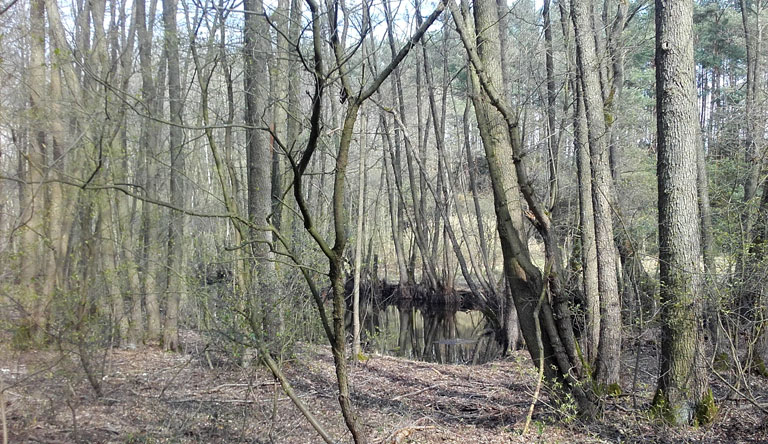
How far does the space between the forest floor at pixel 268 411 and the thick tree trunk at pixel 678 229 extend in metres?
0.32

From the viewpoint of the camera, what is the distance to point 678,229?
5.81m

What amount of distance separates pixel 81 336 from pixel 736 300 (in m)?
6.50

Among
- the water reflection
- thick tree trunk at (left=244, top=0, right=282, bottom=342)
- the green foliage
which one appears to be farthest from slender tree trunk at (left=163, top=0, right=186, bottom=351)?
the green foliage

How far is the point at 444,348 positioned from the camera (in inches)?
549

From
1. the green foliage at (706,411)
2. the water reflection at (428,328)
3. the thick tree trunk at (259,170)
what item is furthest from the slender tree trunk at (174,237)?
the green foliage at (706,411)

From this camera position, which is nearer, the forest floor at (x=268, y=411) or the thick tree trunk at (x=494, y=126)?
the forest floor at (x=268, y=411)

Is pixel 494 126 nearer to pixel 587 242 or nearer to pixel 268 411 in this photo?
pixel 587 242

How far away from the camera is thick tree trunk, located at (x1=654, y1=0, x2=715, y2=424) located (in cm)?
567

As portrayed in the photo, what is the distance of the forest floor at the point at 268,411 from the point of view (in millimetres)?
5488

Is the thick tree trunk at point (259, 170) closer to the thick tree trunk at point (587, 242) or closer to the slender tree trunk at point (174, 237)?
the slender tree trunk at point (174, 237)

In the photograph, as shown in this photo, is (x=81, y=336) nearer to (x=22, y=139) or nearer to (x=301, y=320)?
(x=301, y=320)

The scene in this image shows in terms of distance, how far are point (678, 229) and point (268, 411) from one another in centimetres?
466

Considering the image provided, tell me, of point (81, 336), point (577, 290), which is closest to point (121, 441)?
point (81, 336)

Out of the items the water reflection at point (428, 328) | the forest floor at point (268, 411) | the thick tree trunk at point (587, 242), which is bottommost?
the water reflection at point (428, 328)
